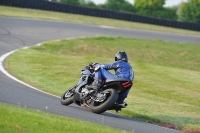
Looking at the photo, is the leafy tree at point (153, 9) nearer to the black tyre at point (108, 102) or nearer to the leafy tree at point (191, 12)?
the leafy tree at point (191, 12)

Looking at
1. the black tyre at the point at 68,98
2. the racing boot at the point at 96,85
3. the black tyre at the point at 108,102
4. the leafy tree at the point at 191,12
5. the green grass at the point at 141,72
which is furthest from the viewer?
the leafy tree at the point at 191,12

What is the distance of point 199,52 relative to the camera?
109 ft

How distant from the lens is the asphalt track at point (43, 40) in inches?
485

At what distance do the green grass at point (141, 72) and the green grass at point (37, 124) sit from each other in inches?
143

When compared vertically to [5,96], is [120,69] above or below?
above

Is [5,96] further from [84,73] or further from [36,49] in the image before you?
[36,49]

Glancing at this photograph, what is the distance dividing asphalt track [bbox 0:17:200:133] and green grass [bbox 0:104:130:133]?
150cm

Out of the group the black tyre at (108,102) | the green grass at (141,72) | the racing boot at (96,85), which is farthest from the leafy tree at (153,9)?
the black tyre at (108,102)

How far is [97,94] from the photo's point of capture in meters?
13.1

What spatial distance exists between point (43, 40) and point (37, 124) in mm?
21476

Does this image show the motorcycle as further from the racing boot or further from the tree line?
the tree line

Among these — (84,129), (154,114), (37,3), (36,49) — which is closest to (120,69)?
(154,114)

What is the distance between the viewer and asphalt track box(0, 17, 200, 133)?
12.3 m

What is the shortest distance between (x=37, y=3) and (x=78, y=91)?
111 ft
